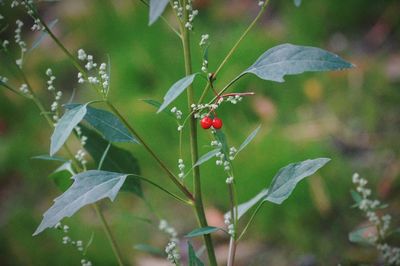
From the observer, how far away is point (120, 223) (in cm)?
189

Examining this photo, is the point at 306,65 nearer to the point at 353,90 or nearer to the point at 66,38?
the point at 353,90

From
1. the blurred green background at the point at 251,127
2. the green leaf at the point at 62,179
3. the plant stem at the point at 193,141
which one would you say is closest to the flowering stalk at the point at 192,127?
the plant stem at the point at 193,141

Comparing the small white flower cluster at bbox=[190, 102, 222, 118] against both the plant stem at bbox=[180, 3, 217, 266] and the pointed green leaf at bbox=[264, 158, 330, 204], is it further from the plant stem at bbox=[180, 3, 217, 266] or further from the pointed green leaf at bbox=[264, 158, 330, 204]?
the pointed green leaf at bbox=[264, 158, 330, 204]

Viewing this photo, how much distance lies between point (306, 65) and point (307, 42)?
159 centimetres

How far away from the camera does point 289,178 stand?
999 mm

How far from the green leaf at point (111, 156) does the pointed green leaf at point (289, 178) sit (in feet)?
1.13

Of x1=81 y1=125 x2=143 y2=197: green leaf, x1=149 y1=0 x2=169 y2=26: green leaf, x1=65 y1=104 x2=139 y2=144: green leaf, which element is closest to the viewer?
x1=149 y1=0 x2=169 y2=26: green leaf

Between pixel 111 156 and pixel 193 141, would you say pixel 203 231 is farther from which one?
pixel 111 156

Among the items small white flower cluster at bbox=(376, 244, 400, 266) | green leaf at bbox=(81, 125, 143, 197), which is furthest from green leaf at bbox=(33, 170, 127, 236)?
small white flower cluster at bbox=(376, 244, 400, 266)

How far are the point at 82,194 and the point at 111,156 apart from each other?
0.32 m

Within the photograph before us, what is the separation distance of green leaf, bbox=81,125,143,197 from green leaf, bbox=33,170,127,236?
0.24 metres

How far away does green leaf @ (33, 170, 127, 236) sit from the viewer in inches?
33.2

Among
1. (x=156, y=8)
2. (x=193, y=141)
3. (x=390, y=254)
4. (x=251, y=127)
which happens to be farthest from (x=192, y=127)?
(x=251, y=127)

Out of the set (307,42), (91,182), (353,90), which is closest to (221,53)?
(307,42)
